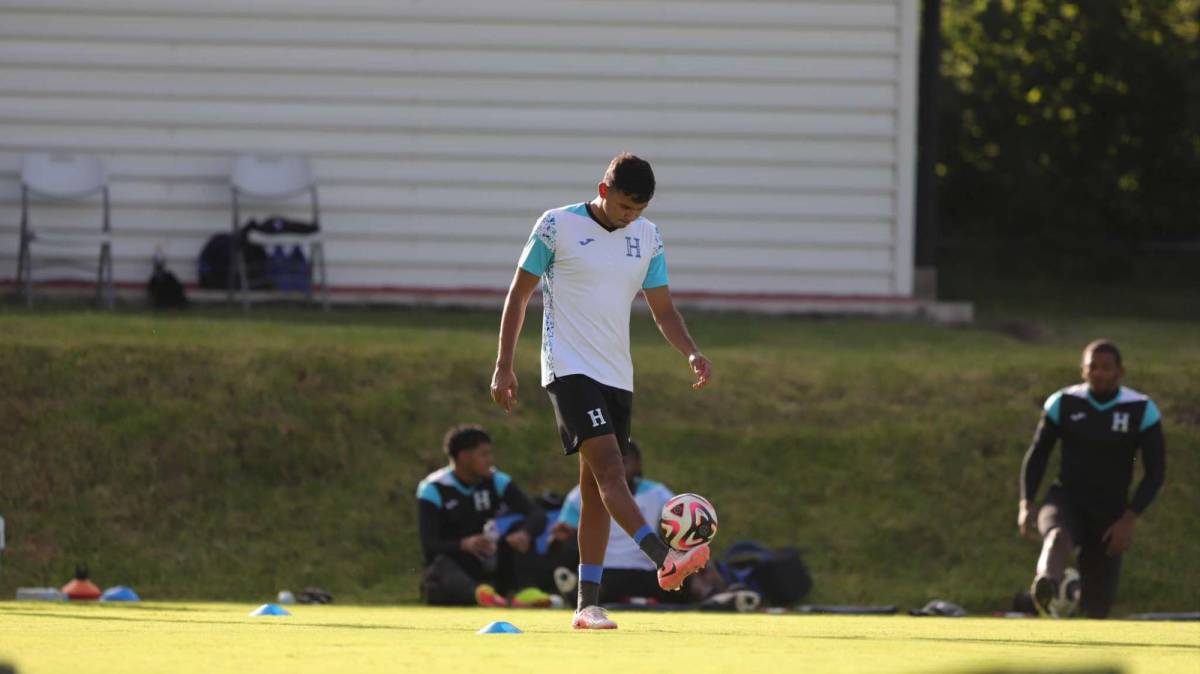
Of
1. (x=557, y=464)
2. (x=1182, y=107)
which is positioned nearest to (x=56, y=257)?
(x=557, y=464)

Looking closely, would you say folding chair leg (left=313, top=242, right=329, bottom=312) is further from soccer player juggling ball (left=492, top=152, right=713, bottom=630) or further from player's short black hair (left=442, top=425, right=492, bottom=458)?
soccer player juggling ball (left=492, top=152, right=713, bottom=630)

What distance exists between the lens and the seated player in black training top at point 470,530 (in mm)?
12664

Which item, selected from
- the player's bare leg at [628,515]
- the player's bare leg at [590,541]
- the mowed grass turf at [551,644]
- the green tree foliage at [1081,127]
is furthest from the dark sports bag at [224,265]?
the green tree foliage at [1081,127]

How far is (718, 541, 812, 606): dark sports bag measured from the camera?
43.0 ft

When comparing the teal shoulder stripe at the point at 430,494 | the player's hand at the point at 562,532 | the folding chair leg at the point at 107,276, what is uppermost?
the folding chair leg at the point at 107,276

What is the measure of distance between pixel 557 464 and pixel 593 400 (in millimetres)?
6986

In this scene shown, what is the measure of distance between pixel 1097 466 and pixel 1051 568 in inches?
37.3

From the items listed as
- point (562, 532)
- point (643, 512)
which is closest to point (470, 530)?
point (562, 532)

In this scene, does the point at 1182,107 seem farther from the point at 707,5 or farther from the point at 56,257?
the point at 56,257

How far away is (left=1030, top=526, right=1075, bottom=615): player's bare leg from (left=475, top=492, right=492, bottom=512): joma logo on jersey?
3493mm

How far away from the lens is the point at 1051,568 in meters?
11.6

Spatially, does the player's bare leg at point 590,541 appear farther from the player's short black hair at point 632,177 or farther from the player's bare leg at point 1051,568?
the player's bare leg at point 1051,568

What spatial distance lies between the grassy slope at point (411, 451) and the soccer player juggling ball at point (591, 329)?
536cm

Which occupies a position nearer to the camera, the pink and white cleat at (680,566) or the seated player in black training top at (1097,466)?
the pink and white cleat at (680,566)
